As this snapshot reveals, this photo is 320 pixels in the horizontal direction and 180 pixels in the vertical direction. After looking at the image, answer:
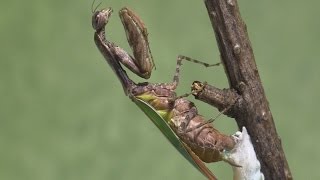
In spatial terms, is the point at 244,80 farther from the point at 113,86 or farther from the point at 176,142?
the point at 113,86

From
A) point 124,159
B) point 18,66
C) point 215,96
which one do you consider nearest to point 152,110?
point 215,96

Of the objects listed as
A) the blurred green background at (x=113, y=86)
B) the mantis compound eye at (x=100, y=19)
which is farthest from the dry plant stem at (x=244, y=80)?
the blurred green background at (x=113, y=86)

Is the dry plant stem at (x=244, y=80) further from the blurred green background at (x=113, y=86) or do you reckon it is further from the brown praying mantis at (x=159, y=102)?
the blurred green background at (x=113, y=86)

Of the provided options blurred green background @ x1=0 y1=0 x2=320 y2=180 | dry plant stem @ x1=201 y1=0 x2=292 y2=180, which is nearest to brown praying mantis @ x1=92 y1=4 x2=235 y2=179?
dry plant stem @ x1=201 y1=0 x2=292 y2=180

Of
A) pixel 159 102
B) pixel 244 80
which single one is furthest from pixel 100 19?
pixel 244 80

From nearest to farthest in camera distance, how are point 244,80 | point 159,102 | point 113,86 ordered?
point 244,80, point 159,102, point 113,86
